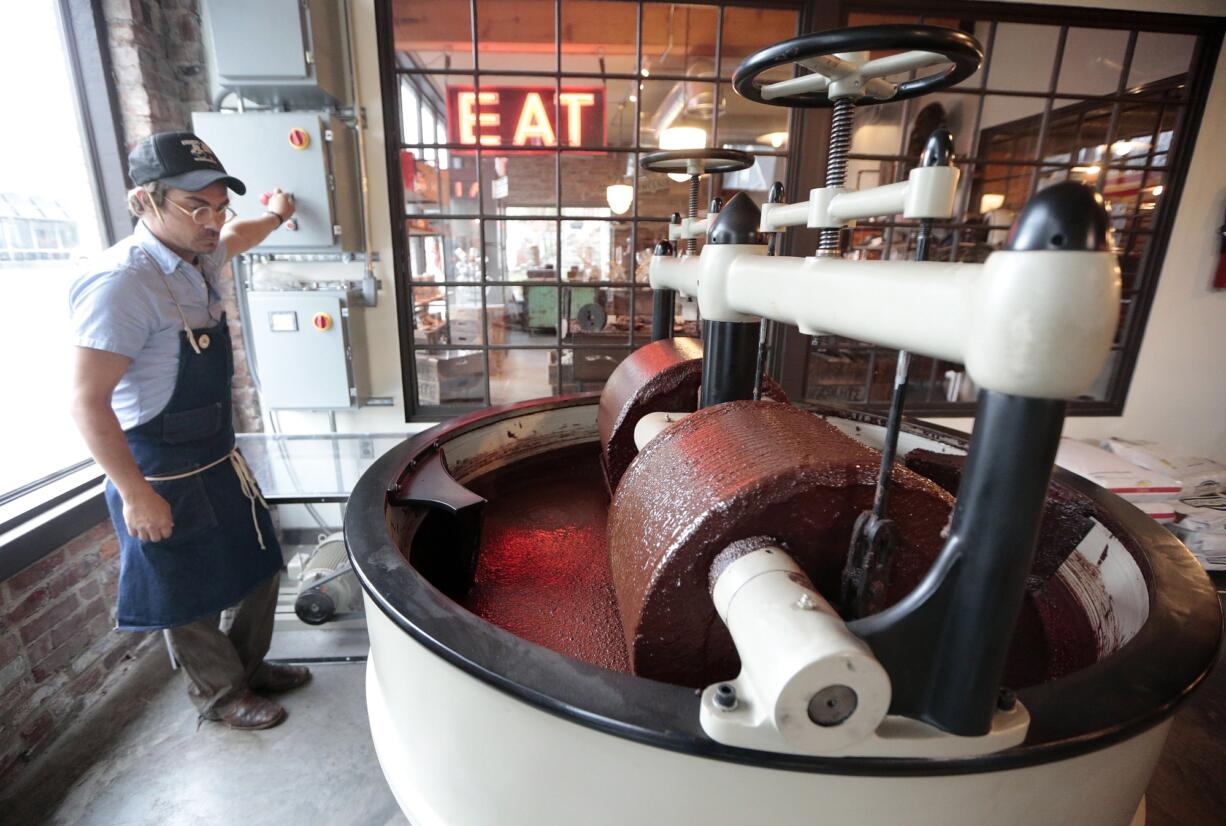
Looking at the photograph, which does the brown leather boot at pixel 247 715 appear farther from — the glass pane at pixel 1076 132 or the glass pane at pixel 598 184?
the glass pane at pixel 1076 132

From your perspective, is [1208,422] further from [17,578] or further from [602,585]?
[17,578]

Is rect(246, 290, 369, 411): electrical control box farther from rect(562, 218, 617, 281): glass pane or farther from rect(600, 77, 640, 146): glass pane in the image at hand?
rect(600, 77, 640, 146): glass pane

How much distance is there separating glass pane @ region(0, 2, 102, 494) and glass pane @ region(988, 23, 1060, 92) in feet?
14.3

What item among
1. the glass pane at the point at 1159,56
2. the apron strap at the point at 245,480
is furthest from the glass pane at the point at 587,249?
the glass pane at the point at 1159,56

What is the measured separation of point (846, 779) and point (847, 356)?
317cm

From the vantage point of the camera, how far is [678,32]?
128 inches

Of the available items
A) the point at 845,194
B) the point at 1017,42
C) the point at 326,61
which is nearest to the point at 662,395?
the point at 845,194

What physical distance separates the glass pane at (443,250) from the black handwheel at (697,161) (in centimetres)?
171

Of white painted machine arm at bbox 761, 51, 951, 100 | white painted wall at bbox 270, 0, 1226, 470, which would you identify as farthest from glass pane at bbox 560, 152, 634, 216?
white painted machine arm at bbox 761, 51, 951, 100

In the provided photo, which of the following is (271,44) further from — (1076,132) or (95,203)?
(1076,132)

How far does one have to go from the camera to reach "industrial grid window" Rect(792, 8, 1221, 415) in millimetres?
3117

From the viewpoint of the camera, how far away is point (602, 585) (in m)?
1.44

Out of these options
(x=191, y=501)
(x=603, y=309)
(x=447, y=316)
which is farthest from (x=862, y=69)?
(x=447, y=316)

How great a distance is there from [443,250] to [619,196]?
973mm
